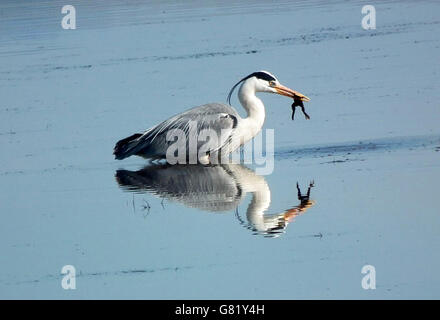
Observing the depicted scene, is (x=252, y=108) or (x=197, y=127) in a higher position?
(x=252, y=108)

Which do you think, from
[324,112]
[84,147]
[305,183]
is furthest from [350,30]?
[305,183]

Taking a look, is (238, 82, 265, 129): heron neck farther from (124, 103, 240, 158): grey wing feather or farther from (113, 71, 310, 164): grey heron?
(124, 103, 240, 158): grey wing feather

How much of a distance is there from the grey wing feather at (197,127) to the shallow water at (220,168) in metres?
0.32

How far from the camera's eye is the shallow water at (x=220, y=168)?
27.9 feet

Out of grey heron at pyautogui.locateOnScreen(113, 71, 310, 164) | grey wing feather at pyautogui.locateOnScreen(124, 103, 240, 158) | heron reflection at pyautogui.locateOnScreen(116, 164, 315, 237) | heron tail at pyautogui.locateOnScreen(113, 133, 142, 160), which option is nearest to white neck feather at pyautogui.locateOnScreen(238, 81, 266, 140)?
grey heron at pyautogui.locateOnScreen(113, 71, 310, 164)

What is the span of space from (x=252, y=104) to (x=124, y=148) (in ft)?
5.06

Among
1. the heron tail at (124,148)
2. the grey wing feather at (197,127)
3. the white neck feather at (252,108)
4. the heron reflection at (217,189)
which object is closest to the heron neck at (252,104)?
the white neck feather at (252,108)

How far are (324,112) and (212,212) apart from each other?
3.84 m

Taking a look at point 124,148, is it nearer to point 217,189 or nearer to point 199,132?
point 199,132

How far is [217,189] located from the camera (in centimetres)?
1100

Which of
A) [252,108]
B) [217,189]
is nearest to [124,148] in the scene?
[252,108]

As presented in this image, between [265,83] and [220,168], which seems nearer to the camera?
[220,168]

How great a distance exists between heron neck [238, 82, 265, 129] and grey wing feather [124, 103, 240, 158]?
0.29m

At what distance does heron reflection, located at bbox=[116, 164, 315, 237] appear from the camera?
32.1 feet
